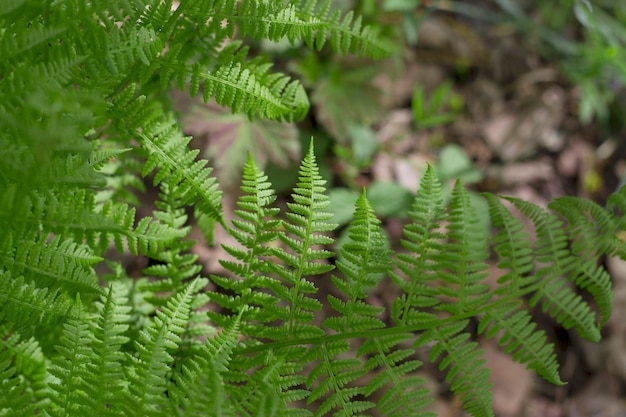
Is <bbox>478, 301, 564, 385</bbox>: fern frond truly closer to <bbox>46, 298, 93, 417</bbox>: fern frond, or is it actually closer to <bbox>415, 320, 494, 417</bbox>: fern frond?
<bbox>415, 320, 494, 417</bbox>: fern frond

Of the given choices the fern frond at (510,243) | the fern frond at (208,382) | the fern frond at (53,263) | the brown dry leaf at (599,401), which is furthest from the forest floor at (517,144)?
the fern frond at (53,263)

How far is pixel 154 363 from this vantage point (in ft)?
3.67

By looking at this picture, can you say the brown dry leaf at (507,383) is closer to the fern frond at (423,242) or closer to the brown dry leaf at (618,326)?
the brown dry leaf at (618,326)

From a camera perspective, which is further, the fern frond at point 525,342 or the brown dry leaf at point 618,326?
the brown dry leaf at point 618,326

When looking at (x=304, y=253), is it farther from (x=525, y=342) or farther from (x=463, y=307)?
(x=525, y=342)

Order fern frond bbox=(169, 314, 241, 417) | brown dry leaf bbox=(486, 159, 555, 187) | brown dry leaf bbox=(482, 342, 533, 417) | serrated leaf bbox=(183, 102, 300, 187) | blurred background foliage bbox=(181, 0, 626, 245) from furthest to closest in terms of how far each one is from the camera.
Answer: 1. brown dry leaf bbox=(486, 159, 555, 187)
2. brown dry leaf bbox=(482, 342, 533, 417)
3. blurred background foliage bbox=(181, 0, 626, 245)
4. serrated leaf bbox=(183, 102, 300, 187)
5. fern frond bbox=(169, 314, 241, 417)

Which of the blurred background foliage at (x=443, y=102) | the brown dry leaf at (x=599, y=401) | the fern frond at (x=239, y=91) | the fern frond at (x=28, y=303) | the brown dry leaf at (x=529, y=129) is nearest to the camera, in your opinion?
the fern frond at (x=28, y=303)

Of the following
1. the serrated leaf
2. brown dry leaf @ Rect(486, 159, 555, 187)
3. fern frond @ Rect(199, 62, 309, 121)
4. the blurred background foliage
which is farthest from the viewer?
brown dry leaf @ Rect(486, 159, 555, 187)

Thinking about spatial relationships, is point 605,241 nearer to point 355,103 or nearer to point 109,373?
point 109,373

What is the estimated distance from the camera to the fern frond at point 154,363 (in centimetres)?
108

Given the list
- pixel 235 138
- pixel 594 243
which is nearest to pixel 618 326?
pixel 594 243

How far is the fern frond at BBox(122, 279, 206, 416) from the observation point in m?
1.08

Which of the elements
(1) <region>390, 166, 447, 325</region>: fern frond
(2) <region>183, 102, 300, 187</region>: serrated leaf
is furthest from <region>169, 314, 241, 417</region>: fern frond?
(2) <region>183, 102, 300, 187</region>: serrated leaf

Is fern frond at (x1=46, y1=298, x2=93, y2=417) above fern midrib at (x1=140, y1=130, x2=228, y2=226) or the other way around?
the other way around
